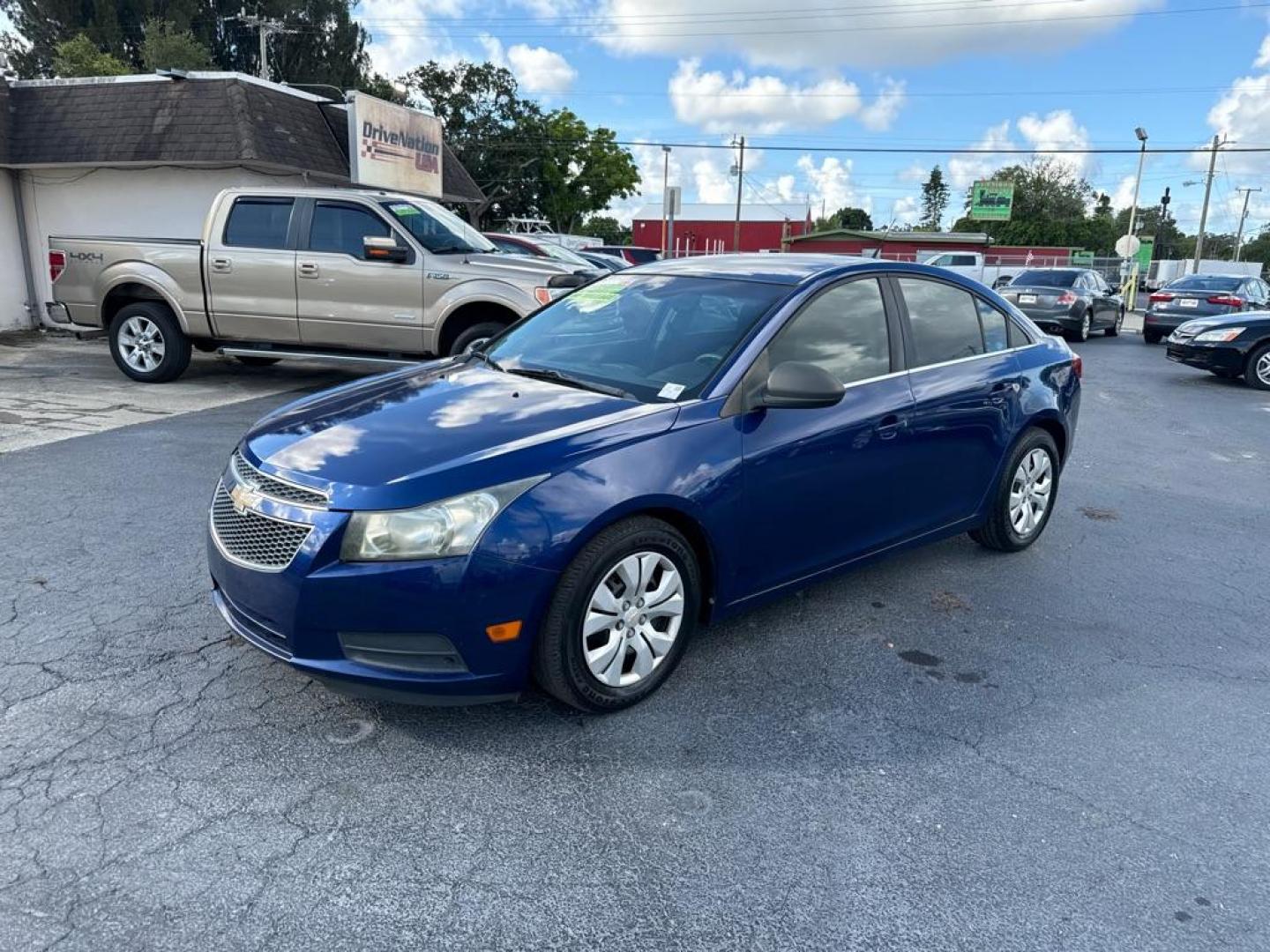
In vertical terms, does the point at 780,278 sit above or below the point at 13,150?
below

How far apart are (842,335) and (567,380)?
1291 millimetres

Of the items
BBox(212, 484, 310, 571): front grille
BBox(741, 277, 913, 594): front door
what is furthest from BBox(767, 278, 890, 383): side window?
BBox(212, 484, 310, 571): front grille

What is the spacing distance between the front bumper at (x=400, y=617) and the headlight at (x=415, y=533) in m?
0.03

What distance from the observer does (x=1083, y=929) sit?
7.70 feet

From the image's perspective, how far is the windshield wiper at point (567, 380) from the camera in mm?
3559

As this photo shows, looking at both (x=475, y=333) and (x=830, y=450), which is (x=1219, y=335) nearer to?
(x=475, y=333)

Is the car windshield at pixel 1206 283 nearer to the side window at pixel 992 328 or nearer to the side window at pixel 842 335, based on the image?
the side window at pixel 992 328

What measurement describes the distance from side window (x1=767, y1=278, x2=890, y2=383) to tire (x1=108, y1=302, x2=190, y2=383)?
26.7 ft

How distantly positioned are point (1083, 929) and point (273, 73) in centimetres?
4601

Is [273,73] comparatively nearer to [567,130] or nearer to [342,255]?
[567,130]

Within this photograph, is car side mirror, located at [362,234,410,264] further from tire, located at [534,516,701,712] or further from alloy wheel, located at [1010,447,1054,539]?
tire, located at [534,516,701,712]

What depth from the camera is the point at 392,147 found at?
1538cm

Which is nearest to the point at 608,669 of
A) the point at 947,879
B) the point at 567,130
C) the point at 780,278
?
the point at 947,879

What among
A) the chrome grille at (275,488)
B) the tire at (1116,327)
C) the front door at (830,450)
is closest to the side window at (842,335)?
the front door at (830,450)
